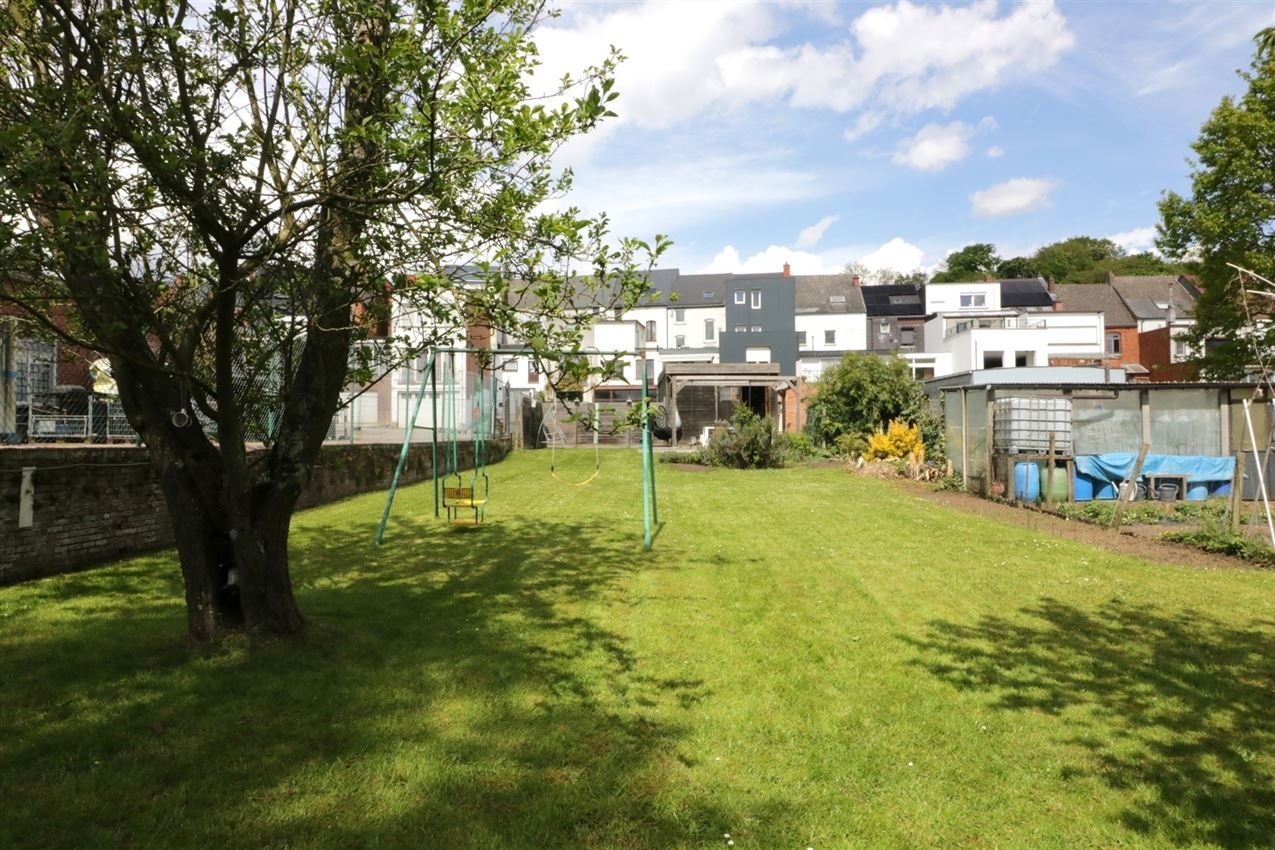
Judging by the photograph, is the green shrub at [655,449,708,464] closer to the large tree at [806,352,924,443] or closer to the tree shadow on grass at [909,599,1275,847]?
the large tree at [806,352,924,443]

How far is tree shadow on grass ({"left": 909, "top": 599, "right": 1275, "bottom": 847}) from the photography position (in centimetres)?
400

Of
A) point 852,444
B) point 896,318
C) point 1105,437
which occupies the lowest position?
point 852,444

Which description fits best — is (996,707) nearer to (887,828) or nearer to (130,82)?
(887,828)

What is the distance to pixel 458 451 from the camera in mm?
22641

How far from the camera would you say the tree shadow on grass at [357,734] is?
12.0ft

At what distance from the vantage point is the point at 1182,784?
13.8 feet

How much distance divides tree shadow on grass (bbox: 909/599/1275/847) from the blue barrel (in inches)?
328

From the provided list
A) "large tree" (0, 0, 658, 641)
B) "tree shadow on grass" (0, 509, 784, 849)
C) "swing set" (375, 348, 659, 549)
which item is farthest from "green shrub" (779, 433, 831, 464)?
"large tree" (0, 0, 658, 641)

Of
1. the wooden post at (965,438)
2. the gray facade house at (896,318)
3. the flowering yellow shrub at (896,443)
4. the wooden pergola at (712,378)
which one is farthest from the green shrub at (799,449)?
the gray facade house at (896,318)

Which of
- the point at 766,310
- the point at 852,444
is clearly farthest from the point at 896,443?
the point at 766,310

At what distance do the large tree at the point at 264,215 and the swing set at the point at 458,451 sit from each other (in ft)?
3.51

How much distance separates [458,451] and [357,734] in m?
18.4

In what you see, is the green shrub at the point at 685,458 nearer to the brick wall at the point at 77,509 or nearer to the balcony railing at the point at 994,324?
the brick wall at the point at 77,509

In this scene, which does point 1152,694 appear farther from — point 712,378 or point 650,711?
point 712,378
